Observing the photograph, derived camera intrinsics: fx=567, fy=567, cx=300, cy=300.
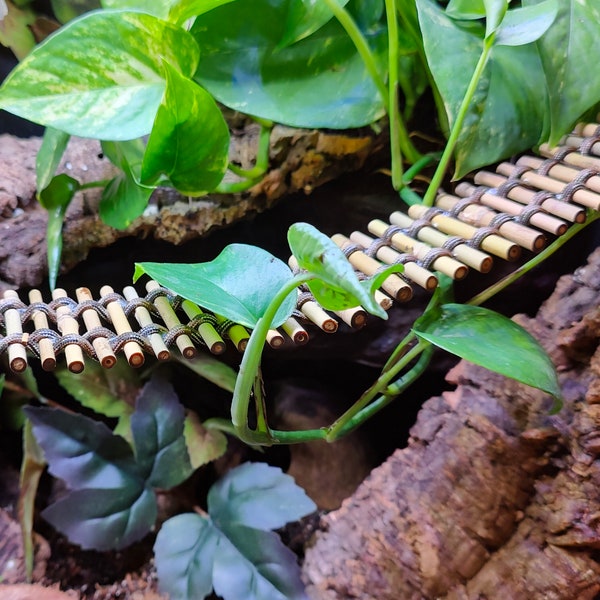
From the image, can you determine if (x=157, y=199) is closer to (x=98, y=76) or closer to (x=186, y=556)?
(x=98, y=76)

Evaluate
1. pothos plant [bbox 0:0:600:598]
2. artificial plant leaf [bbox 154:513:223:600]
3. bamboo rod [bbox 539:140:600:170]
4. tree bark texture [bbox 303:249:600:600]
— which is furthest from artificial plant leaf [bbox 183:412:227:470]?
bamboo rod [bbox 539:140:600:170]

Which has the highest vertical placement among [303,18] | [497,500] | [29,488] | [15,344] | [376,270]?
[303,18]

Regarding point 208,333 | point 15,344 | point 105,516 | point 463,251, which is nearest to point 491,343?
point 463,251

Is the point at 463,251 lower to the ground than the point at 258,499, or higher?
higher

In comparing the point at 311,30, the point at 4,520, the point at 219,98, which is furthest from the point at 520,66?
the point at 4,520

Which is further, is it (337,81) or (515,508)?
(337,81)

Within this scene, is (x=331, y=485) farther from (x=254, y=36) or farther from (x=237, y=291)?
(x=254, y=36)
